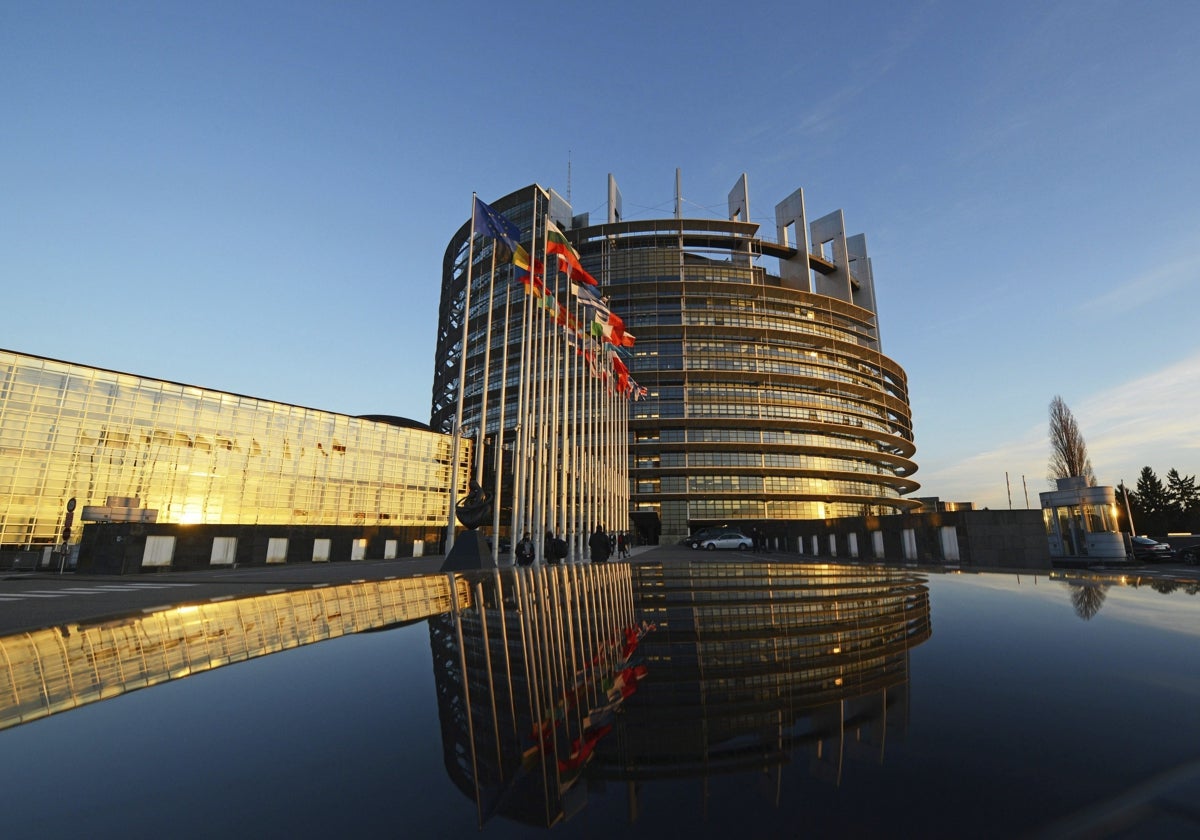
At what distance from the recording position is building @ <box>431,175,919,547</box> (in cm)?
6231

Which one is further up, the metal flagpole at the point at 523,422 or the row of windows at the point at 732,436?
the row of windows at the point at 732,436

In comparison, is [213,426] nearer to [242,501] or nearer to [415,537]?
[242,501]

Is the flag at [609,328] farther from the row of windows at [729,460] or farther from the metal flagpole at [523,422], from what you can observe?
the row of windows at [729,460]

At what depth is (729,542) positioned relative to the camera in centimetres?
4088

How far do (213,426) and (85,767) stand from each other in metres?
40.9

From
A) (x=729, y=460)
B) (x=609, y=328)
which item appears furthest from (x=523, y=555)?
(x=729, y=460)

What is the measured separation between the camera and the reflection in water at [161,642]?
373 cm

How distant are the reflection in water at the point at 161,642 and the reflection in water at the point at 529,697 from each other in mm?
1667

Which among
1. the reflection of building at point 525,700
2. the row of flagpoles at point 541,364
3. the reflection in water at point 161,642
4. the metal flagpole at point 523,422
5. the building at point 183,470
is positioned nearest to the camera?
the reflection of building at point 525,700

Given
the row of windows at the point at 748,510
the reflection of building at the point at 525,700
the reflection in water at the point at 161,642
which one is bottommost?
the reflection in water at the point at 161,642

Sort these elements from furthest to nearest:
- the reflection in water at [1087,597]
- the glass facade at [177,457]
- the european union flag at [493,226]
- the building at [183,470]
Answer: the glass facade at [177,457]
the building at [183,470]
the european union flag at [493,226]
the reflection in water at [1087,597]

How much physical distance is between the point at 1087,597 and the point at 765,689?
7437 millimetres

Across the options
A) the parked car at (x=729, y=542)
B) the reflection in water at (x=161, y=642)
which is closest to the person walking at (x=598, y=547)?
the reflection in water at (x=161, y=642)

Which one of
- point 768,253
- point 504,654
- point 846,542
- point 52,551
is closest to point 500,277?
point 768,253
